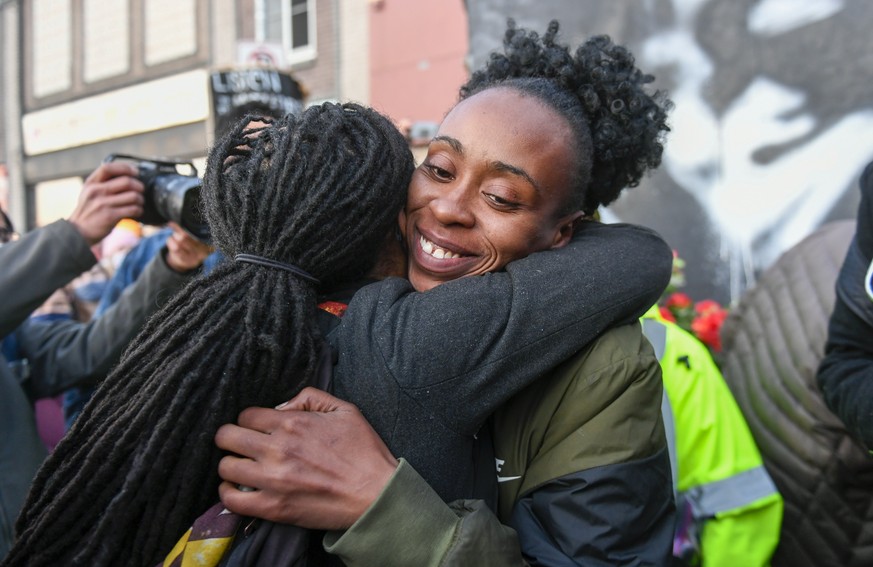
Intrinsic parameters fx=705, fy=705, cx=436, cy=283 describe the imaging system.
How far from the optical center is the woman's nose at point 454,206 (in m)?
1.38

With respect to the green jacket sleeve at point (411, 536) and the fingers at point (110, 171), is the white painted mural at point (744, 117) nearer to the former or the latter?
the fingers at point (110, 171)

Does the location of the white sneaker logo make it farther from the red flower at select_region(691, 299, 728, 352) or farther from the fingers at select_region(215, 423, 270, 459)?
the red flower at select_region(691, 299, 728, 352)

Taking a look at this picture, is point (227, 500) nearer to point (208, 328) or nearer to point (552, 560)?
point (208, 328)

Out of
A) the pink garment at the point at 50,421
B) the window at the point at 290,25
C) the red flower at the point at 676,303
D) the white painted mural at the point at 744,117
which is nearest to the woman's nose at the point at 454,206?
the pink garment at the point at 50,421

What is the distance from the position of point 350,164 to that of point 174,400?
1.54ft

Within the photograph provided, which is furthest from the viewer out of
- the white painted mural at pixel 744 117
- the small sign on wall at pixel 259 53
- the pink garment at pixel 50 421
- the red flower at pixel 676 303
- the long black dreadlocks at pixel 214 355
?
the small sign on wall at pixel 259 53

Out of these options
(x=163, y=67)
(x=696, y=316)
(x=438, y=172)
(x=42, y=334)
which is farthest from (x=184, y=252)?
(x=163, y=67)

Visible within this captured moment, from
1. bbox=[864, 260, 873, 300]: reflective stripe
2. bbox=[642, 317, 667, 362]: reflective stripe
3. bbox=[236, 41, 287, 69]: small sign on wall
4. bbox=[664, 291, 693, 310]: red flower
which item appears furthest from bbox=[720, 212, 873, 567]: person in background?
bbox=[236, 41, 287, 69]: small sign on wall

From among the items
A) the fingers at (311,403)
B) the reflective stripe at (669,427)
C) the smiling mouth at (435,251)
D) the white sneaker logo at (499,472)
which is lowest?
the reflective stripe at (669,427)

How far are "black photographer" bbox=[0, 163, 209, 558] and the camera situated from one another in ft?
0.14

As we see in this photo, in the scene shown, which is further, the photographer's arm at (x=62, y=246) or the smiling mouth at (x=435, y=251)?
the photographer's arm at (x=62, y=246)

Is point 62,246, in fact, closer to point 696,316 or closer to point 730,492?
point 730,492

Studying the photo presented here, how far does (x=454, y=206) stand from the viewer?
1.38 metres

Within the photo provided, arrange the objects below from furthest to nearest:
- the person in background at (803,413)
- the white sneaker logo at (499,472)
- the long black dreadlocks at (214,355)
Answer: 1. the person in background at (803,413)
2. the white sneaker logo at (499,472)
3. the long black dreadlocks at (214,355)
